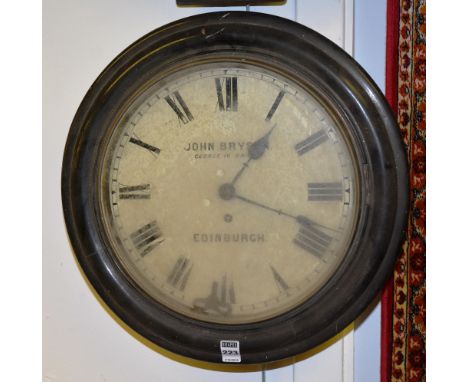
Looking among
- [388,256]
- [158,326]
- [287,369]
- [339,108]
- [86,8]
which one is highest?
[86,8]

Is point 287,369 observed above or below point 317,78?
below

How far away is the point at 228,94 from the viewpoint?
3.06ft

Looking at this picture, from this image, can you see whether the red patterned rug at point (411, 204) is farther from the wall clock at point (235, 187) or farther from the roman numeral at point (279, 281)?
the roman numeral at point (279, 281)

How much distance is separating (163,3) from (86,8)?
0.17 meters

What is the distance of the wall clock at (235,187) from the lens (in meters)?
0.89

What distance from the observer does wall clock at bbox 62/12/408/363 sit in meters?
0.89

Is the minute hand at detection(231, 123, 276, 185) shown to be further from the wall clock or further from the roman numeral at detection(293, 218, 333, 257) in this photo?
the roman numeral at detection(293, 218, 333, 257)

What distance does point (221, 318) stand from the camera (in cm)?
93

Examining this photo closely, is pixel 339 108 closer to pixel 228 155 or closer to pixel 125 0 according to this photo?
pixel 228 155

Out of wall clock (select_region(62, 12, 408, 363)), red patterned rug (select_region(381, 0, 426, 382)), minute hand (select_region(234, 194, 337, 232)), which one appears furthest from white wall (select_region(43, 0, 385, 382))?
minute hand (select_region(234, 194, 337, 232))

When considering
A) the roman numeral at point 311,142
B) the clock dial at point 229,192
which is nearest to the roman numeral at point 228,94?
the clock dial at point 229,192

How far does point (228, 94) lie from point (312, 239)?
0.30m

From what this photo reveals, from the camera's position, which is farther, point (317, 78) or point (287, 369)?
point (287, 369)

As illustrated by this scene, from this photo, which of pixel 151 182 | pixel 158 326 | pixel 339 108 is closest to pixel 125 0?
pixel 151 182
